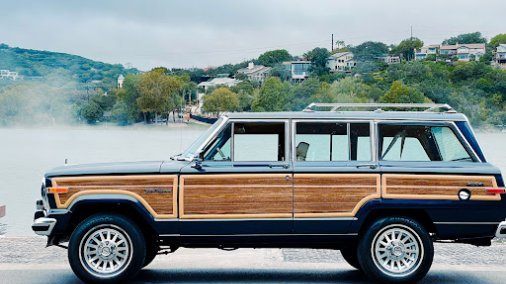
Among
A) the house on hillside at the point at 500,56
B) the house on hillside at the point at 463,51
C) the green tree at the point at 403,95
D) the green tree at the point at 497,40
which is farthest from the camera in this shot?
the green tree at the point at 497,40

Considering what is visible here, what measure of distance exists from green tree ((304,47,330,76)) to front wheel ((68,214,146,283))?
7472cm

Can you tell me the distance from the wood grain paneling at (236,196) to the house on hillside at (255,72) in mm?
71649

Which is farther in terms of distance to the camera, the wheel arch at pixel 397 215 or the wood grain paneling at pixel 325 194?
the wheel arch at pixel 397 215

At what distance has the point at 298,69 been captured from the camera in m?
84.8

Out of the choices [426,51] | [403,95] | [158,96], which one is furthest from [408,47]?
[158,96]

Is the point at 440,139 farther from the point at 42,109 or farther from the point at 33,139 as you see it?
the point at 33,139

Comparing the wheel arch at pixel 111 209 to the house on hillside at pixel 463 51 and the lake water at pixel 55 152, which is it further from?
the house on hillside at pixel 463 51

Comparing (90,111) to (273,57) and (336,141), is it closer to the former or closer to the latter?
(273,57)

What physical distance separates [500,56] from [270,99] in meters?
46.5

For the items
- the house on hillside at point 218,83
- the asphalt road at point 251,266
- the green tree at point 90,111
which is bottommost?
the asphalt road at point 251,266

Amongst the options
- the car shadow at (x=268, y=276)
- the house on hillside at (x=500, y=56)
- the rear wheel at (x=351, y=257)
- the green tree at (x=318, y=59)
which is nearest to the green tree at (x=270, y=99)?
the green tree at (x=318, y=59)

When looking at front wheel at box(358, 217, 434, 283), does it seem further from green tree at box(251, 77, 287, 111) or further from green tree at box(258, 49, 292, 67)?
green tree at box(258, 49, 292, 67)

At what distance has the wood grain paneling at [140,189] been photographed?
26.2 feet

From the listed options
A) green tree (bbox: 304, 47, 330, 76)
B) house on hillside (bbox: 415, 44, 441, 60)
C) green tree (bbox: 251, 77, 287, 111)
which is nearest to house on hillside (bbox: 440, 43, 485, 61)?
house on hillside (bbox: 415, 44, 441, 60)
